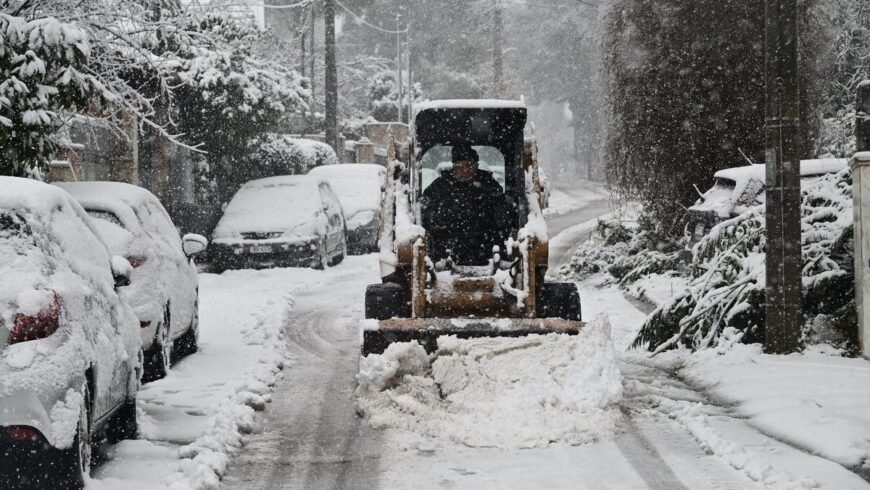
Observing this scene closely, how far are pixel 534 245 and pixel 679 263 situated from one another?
276 inches

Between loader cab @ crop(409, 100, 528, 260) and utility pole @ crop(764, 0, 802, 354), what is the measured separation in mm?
2238

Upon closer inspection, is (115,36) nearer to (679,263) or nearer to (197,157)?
(679,263)

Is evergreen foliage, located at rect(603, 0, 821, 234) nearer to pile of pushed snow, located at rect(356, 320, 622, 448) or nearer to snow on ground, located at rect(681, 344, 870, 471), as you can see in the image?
snow on ground, located at rect(681, 344, 870, 471)

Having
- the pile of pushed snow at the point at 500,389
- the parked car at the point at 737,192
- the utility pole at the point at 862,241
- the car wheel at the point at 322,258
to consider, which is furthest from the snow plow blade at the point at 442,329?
the car wheel at the point at 322,258

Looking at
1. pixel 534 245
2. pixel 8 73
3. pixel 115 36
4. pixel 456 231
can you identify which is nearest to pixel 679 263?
pixel 456 231

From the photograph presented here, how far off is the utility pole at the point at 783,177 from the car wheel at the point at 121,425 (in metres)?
5.35

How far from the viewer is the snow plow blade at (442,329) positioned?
27.5ft

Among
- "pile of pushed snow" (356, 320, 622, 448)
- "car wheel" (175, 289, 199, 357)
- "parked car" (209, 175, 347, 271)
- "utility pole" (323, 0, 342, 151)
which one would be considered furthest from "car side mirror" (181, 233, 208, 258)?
"utility pole" (323, 0, 342, 151)

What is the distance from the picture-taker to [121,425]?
746 centimetres

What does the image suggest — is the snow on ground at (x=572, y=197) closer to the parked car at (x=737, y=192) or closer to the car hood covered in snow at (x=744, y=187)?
the parked car at (x=737, y=192)

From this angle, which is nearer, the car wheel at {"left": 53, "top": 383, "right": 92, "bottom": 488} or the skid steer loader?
the car wheel at {"left": 53, "top": 383, "right": 92, "bottom": 488}

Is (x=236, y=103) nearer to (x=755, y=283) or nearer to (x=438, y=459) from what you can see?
(x=755, y=283)

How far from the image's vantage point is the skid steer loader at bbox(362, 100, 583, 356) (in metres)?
8.45

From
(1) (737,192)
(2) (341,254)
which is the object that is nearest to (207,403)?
(1) (737,192)
